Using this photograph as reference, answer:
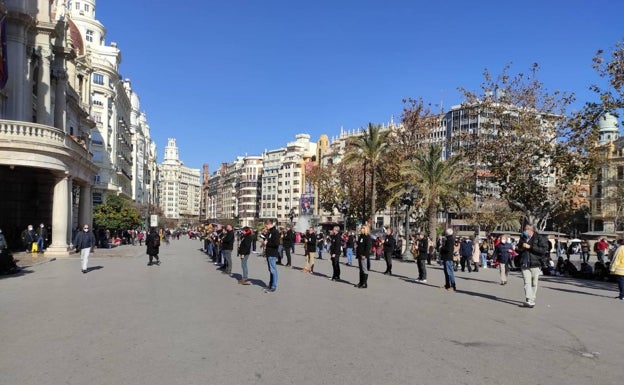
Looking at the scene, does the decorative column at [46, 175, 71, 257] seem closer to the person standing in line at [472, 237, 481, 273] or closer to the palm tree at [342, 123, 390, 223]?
the person standing in line at [472, 237, 481, 273]

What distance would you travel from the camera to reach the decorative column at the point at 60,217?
83.1 ft

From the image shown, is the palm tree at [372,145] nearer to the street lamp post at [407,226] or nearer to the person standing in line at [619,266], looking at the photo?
the street lamp post at [407,226]

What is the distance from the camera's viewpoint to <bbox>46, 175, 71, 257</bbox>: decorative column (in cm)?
2534

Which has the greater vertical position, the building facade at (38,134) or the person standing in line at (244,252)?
the building facade at (38,134)

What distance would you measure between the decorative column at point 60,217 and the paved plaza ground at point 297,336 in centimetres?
1210

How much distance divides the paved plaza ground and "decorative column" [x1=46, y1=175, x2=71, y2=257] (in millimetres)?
12104

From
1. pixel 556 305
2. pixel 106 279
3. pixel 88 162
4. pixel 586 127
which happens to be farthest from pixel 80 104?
pixel 556 305

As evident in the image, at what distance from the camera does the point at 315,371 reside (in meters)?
5.91

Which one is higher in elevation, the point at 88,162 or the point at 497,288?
the point at 88,162

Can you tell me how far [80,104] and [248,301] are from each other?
3718 centimetres

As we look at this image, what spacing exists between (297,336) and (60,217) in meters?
21.4

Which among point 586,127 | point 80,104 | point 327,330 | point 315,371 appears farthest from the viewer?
point 80,104

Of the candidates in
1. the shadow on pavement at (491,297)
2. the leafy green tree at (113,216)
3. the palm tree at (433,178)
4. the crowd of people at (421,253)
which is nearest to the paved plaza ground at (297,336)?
the shadow on pavement at (491,297)

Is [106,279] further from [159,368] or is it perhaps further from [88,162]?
[88,162]
